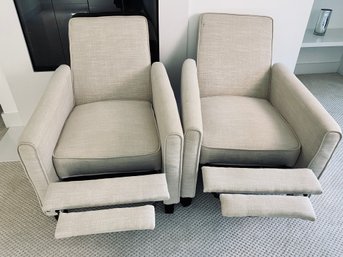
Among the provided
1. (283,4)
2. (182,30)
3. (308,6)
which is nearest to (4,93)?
(182,30)

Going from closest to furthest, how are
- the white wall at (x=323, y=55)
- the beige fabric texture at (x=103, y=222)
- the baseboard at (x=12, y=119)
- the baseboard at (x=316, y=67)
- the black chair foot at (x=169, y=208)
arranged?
the beige fabric texture at (x=103, y=222)
the black chair foot at (x=169, y=208)
the baseboard at (x=12, y=119)
the white wall at (x=323, y=55)
the baseboard at (x=316, y=67)

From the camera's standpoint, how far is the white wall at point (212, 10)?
148 cm

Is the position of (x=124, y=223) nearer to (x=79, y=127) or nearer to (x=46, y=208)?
(x=46, y=208)

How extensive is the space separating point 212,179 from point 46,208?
2.11 ft

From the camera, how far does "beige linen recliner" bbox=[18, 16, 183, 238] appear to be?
0.95m

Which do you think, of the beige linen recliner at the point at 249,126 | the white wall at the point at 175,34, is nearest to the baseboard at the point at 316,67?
the white wall at the point at 175,34

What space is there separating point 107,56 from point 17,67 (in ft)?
2.01

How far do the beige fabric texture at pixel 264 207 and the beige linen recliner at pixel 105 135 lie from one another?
0.24 meters

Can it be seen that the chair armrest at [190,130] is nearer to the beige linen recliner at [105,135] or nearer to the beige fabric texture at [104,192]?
the beige linen recliner at [105,135]

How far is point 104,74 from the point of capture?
1400 mm

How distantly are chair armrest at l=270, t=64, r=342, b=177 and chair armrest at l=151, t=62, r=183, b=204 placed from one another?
567 mm

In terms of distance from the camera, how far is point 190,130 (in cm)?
101

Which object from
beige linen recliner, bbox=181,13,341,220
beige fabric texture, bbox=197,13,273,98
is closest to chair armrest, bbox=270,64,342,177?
beige linen recliner, bbox=181,13,341,220

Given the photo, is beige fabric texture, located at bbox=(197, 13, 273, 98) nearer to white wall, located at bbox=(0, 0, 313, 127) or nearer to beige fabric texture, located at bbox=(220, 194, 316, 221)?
white wall, located at bbox=(0, 0, 313, 127)
